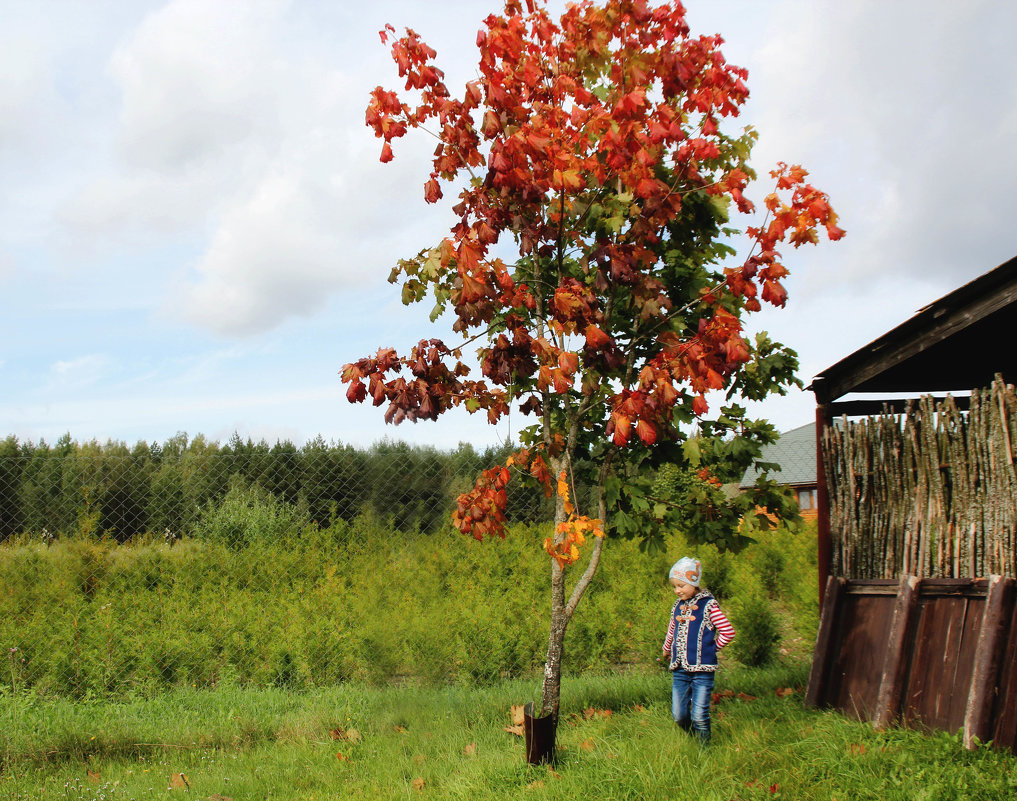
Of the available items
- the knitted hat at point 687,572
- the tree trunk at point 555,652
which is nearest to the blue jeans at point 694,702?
the knitted hat at point 687,572

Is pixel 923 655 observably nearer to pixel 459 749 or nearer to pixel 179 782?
pixel 459 749

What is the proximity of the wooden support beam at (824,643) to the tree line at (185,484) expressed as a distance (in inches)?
168

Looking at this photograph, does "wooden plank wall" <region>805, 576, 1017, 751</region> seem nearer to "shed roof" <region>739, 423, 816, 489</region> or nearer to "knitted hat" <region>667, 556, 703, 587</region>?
"knitted hat" <region>667, 556, 703, 587</region>

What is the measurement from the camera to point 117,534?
7852mm

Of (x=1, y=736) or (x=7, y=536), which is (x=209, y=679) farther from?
(x=7, y=536)

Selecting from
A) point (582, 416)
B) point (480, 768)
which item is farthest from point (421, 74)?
point (480, 768)

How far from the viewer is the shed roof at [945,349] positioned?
5.02 metres

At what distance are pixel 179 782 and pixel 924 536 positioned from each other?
208 inches

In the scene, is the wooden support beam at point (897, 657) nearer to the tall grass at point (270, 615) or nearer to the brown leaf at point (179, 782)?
the tall grass at point (270, 615)

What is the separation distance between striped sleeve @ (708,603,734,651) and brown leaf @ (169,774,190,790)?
11.7ft

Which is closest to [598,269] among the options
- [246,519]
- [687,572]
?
[687,572]

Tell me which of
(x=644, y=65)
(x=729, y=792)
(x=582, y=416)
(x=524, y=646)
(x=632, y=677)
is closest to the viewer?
(x=729, y=792)

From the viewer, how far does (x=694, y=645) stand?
5090 millimetres

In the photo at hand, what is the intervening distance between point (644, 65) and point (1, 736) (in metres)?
6.67
